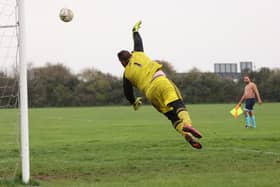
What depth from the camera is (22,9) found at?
1005cm

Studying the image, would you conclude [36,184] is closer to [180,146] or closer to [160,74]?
[160,74]

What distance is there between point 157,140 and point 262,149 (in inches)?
156

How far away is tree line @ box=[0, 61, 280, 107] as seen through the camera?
6912cm

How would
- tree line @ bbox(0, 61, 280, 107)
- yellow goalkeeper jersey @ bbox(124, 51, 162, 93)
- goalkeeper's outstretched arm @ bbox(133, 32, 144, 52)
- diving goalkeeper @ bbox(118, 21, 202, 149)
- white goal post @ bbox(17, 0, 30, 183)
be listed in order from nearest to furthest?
diving goalkeeper @ bbox(118, 21, 202, 149), yellow goalkeeper jersey @ bbox(124, 51, 162, 93), goalkeeper's outstretched arm @ bbox(133, 32, 144, 52), white goal post @ bbox(17, 0, 30, 183), tree line @ bbox(0, 61, 280, 107)

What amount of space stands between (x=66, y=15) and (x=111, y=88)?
195 feet

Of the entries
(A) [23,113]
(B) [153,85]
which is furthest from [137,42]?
(A) [23,113]

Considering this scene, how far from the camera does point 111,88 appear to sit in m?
69.9

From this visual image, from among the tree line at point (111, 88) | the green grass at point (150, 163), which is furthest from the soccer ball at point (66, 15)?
the tree line at point (111, 88)

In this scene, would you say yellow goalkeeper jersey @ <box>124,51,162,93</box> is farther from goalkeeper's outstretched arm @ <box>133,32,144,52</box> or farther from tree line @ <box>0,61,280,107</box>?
tree line @ <box>0,61,280,107</box>

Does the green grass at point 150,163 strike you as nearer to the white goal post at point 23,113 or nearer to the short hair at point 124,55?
the white goal post at point 23,113

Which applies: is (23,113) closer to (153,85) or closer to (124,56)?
(124,56)

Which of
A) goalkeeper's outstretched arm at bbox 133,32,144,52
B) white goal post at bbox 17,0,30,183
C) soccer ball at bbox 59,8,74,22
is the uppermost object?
soccer ball at bbox 59,8,74,22

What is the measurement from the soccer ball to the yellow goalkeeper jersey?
68.3 inches

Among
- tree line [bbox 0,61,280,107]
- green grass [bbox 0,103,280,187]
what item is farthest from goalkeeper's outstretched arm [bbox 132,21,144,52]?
tree line [bbox 0,61,280,107]
